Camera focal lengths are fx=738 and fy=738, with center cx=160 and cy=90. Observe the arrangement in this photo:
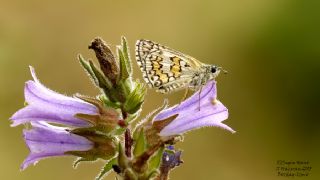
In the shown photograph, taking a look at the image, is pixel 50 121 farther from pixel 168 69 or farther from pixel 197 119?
pixel 197 119

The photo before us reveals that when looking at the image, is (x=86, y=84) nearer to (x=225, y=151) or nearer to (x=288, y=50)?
(x=225, y=151)

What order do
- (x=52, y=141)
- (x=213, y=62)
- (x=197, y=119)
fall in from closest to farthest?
(x=52, y=141) → (x=197, y=119) → (x=213, y=62)

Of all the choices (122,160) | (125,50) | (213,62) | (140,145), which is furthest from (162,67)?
(213,62)

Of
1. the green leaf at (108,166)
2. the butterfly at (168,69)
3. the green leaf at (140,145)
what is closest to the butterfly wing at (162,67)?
the butterfly at (168,69)

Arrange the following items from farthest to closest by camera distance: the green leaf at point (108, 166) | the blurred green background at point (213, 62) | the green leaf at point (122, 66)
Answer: the blurred green background at point (213, 62) < the green leaf at point (122, 66) < the green leaf at point (108, 166)

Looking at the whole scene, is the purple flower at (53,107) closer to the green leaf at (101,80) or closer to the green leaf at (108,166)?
the green leaf at (101,80)

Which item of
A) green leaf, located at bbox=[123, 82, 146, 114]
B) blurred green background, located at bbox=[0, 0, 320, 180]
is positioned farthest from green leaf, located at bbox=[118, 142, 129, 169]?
blurred green background, located at bbox=[0, 0, 320, 180]

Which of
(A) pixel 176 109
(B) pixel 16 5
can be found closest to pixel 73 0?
(B) pixel 16 5

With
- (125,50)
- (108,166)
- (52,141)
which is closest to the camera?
(108,166)
